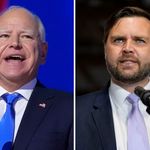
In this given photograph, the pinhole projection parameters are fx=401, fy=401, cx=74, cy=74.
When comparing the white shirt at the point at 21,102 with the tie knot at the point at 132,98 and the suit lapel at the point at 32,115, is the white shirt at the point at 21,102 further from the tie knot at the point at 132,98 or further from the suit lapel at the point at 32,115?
the tie knot at the point at 132,98

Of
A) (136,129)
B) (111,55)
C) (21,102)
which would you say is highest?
(111,55)

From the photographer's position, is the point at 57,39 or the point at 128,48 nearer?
the point at 128,48

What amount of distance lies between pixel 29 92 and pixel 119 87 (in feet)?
1.51

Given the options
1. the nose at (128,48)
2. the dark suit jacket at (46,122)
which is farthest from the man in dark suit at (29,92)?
the nose at (128,48)

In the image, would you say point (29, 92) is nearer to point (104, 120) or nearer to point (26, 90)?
point (26, 90)

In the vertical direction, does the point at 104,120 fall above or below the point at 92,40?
below

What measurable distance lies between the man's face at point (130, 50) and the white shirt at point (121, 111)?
63mm

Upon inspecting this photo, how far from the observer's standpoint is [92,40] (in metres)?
2.04

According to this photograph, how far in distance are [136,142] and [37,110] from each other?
51cm

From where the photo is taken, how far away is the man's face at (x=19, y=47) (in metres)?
2.00

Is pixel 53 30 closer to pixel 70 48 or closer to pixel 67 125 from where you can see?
pixel 70 48

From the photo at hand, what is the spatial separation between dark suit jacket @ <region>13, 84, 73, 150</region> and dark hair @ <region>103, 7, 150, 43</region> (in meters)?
0.39

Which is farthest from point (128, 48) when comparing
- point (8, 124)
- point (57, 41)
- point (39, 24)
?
point (8, 124)

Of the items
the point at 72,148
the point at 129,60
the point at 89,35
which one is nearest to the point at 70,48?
the point at 89,35
